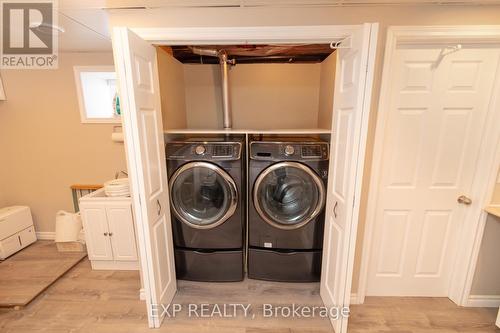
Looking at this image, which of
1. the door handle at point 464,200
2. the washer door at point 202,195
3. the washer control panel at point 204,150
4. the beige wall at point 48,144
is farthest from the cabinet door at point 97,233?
the door handle at point 464,200

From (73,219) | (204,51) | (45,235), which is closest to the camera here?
(204,51)

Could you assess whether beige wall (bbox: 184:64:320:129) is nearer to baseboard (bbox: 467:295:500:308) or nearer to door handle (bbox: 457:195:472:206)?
door handle (bbox: 457:195:472:206)

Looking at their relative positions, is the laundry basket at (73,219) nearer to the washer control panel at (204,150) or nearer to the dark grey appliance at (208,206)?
the dark grey appliance at (208,206)

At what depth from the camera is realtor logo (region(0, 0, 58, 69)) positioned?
1463 millimetres

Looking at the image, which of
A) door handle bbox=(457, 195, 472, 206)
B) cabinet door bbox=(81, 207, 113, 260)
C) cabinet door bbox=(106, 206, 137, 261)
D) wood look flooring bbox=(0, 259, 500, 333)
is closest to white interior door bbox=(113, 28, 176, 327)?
wood look flooring bbox=(0, 259, 500, 333)

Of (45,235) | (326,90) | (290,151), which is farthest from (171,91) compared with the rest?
(45,235)

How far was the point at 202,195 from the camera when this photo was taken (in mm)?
1961

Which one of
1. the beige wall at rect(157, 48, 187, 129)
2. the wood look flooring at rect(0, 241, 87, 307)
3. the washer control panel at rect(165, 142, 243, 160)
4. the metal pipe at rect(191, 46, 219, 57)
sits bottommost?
the wood look flooring at rect(0, 241, 87, 307)

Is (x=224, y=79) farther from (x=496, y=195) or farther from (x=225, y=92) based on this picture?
(x=496, y=195)

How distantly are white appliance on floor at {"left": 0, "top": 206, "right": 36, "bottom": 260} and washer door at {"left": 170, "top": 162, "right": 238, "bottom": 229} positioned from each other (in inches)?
82.4

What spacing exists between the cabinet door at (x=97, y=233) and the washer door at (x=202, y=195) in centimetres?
82

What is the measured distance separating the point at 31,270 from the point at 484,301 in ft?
13.4

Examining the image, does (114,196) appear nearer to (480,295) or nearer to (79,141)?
(79,141)

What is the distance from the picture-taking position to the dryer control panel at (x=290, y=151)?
1807 millimetres
